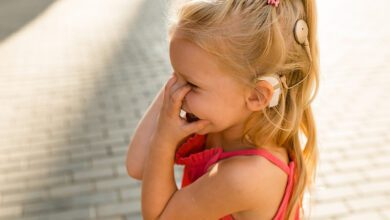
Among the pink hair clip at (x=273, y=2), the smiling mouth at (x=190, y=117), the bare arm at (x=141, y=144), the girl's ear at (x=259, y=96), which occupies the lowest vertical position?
the bare arm at (x=141, y=144)

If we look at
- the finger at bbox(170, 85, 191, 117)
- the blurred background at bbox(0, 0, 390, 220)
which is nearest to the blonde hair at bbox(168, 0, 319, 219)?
the finger at bbox(170, 85, 191, 117)

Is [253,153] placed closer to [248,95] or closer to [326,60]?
[248,95]

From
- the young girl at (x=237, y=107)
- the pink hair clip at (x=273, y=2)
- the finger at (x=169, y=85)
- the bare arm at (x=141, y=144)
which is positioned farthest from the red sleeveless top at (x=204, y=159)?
the pink hair clip at (x=273, y=2)

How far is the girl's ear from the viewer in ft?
4.69

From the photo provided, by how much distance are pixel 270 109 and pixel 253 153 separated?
134 millimetres

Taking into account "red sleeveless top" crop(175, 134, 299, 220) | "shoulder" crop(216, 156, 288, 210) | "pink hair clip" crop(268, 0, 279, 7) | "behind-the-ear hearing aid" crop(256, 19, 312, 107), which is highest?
"pink hair clip" crop(268, 0, 279, 7)

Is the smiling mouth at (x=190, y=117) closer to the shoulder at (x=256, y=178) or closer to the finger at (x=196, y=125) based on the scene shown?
the finger at (x=196, y=125)

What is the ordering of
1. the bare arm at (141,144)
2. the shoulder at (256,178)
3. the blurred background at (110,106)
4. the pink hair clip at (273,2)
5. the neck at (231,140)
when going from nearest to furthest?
the pink hair clip at (273,2), the shoulder at (256,178), the neck at (231,140), the bare arm at (141,144), the blurred background at (110,106)

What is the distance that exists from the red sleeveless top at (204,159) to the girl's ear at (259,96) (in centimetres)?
13

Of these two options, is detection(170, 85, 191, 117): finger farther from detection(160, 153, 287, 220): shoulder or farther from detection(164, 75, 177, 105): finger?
detection(160, 153, 287, 220): shoulder

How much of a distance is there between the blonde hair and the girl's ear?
2cm

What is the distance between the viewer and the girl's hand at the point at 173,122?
4.80 ft

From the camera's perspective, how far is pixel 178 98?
1.45 meters

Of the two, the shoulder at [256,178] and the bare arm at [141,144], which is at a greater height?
the shoulder at [256,178]
